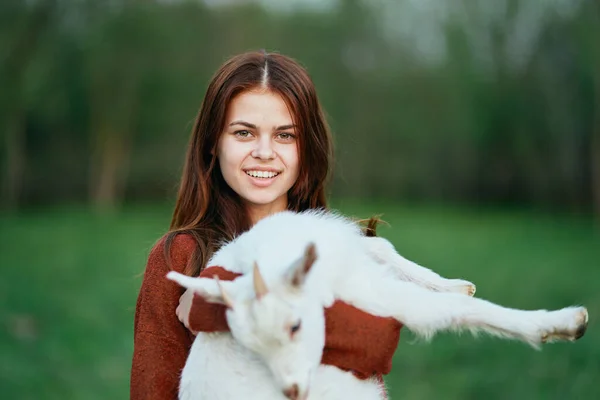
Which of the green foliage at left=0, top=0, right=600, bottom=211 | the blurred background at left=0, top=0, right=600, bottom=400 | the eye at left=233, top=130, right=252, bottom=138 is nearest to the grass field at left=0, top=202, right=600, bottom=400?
the blurred background at left=0, top=0, right=600, bottom=400

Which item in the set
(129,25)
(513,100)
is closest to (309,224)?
(129,25)

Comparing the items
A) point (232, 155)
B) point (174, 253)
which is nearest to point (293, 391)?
point (174, 253)

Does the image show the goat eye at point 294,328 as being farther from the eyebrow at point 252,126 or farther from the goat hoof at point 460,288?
the eyebrow at point 252,126

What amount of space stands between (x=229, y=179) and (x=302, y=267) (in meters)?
1.24

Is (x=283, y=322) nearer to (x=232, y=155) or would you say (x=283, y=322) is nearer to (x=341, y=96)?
(x=232, y=155)

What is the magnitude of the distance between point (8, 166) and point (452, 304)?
29222 millimetres

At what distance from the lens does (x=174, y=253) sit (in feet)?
10.9

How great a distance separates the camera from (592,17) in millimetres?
24812

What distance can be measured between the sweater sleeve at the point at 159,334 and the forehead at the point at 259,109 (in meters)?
0.67

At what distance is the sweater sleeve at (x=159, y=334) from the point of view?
10.0 ft

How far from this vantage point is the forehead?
3467 mm

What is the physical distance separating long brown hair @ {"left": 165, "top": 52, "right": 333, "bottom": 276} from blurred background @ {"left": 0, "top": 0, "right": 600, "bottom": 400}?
6.41m

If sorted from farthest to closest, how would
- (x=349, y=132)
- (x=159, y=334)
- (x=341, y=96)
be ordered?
(x=349, y=132), (x=341, y=96), (x=159, y=334)

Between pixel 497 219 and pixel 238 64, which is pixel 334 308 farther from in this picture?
pixel 497 219
